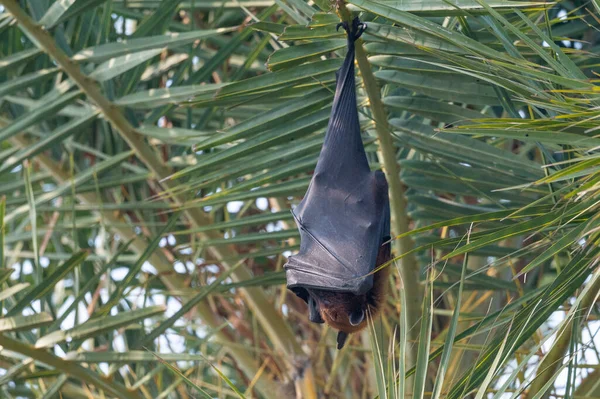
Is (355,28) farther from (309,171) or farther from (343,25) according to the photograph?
(309,171)

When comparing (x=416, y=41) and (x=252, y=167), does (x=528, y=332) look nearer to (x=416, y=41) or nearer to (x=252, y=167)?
(x=416, y=41)

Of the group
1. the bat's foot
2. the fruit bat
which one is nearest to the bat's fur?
the fruit bat

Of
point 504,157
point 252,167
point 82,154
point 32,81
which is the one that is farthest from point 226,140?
point 82,154

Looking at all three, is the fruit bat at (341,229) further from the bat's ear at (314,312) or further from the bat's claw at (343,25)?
the bat's claw at (343,25)

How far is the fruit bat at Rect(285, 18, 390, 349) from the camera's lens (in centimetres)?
186

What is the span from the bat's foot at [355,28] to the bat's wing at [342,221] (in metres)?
0.24

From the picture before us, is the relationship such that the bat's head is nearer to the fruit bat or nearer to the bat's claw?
the fruit bat

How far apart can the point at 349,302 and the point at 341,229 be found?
0.15m

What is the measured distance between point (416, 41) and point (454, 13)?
0.11m

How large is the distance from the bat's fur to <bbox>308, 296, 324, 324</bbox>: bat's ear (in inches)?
1.0

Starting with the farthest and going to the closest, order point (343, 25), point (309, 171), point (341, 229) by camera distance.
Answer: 1. point (309, 171)
2. point (341, 229)
3. point (343, 25)

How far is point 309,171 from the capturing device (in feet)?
7.52

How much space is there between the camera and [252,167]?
2.02 m

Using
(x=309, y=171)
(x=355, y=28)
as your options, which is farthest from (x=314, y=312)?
(x=355, y=28)
